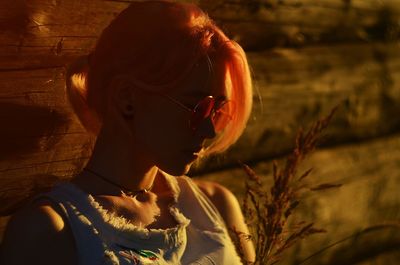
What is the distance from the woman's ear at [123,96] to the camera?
5.27 feet

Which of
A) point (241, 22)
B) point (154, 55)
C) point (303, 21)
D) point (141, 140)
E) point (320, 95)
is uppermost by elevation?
point (154, 55)

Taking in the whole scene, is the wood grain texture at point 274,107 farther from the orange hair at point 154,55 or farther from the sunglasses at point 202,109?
the sunglasses at point 202,109

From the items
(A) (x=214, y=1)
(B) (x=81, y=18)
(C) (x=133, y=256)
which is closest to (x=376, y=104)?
(A) (x=214, y=1)

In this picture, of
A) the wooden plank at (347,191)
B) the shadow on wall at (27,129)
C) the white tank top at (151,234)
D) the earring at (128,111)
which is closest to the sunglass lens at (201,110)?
the earring at (128,111)

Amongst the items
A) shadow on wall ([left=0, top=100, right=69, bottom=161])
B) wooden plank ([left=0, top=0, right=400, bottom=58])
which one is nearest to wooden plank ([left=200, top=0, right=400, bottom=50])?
wooden plank ([left=0, top=0, right=400, bottom=58])

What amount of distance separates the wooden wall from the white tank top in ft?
0.81

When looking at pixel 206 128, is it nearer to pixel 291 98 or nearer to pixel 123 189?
pixel 123 189

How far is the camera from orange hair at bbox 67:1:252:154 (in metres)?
1.58

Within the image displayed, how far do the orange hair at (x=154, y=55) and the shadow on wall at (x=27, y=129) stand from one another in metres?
0.14

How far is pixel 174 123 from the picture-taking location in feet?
5.34

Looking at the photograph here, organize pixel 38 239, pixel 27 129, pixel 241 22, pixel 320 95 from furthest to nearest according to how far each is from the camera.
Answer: pixel 320 95 → pixel 241 22 → pixel 27 129 → pixel 38 239

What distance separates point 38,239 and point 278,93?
4.09ft

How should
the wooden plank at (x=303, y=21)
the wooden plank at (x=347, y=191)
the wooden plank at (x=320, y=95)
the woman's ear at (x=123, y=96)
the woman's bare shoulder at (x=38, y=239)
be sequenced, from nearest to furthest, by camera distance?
the woman's bare shoulder at (x=38, y=239) < the woman's ear at (x=123, y=96) < the wooden plank at (x=303, y=21) < the wooden plank at (x=320, y=95) < the wooden plank at (x=347, y=191)

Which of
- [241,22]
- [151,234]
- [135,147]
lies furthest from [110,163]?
[241,22]
